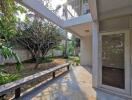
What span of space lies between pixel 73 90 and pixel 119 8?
3.25 m

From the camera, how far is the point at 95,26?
6117mm

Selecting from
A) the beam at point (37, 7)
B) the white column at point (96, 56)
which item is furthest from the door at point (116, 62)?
the beam at point (37, 7)

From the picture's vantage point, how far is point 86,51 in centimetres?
1336

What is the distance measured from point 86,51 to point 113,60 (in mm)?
7676

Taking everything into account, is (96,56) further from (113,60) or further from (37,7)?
(37,7)

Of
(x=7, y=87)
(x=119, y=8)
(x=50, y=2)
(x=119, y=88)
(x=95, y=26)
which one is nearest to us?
(x=7, y=87)

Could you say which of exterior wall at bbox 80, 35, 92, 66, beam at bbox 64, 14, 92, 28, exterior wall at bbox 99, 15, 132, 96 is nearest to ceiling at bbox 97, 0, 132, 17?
exterior wall at bbox 99, 15, 132, 96

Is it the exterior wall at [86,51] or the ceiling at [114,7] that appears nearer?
the ceiling at [114,7]

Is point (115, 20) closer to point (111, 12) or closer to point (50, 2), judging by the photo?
point (111, 12)

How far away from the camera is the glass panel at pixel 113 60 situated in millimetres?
5434

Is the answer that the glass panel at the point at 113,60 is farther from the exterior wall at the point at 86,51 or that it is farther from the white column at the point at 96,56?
the exterior wall at the point at 86,51

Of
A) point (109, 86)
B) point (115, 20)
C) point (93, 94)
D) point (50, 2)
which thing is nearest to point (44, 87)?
point (93, 94)

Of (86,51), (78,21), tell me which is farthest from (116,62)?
(86,51)

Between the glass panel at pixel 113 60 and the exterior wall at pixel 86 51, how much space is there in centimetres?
724
